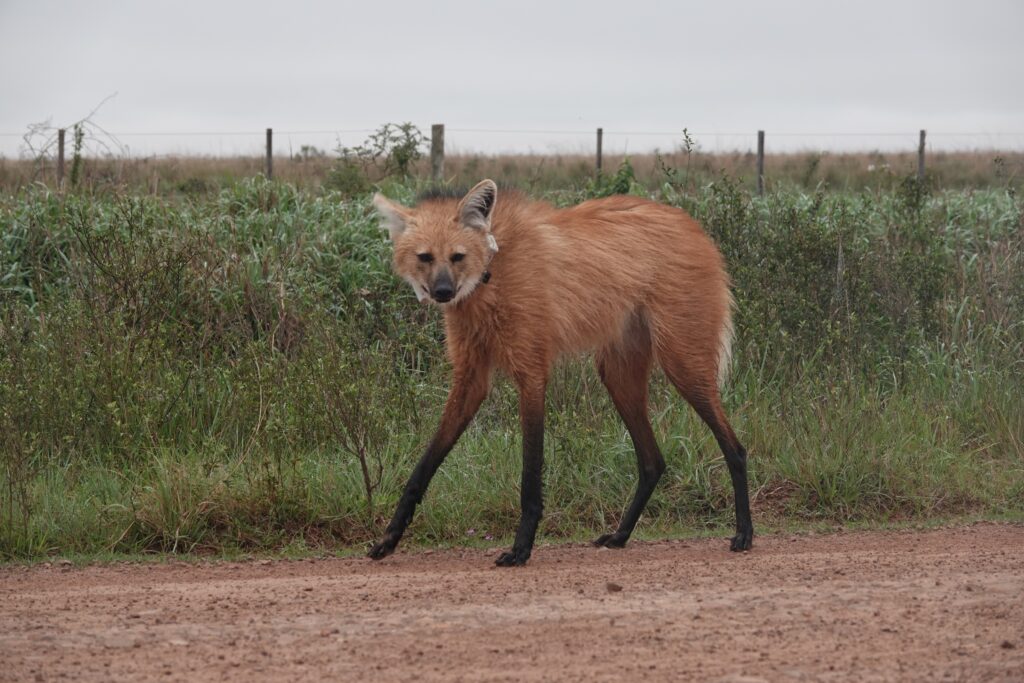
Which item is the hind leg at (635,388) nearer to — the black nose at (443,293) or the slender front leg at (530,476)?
the slender front leg at (530,476)

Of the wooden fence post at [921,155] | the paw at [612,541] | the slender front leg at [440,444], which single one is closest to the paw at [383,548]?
the slender front leg at [440,444]

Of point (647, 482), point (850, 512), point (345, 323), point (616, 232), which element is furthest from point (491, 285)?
point (345, 323)

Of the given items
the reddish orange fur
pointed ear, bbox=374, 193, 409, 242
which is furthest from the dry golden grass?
pointed ear, bbox=374, 193, 409, 242

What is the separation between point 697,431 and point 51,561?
11.2 ft

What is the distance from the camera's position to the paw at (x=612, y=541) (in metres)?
5.66

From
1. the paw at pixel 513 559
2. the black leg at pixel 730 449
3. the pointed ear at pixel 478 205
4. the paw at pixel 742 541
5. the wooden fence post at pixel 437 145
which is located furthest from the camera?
the wooden fence post at pixel 437 145

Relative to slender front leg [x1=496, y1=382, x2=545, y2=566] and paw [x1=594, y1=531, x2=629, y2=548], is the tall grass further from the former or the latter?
slender front leg [x1=496, y1=382, x2=545, y2=566]

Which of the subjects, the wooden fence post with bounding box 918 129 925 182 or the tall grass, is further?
the wooden fence post with bounding box 918 129 925 182

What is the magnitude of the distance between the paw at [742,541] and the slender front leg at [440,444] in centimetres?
134

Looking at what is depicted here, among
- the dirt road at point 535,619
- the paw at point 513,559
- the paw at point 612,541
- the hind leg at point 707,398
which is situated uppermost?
the hind leg at point 707,398

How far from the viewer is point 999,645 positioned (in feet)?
11.7

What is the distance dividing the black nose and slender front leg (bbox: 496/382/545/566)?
0.54 metres

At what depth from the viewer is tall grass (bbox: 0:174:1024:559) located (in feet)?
19.3

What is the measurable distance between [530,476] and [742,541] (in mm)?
1075
